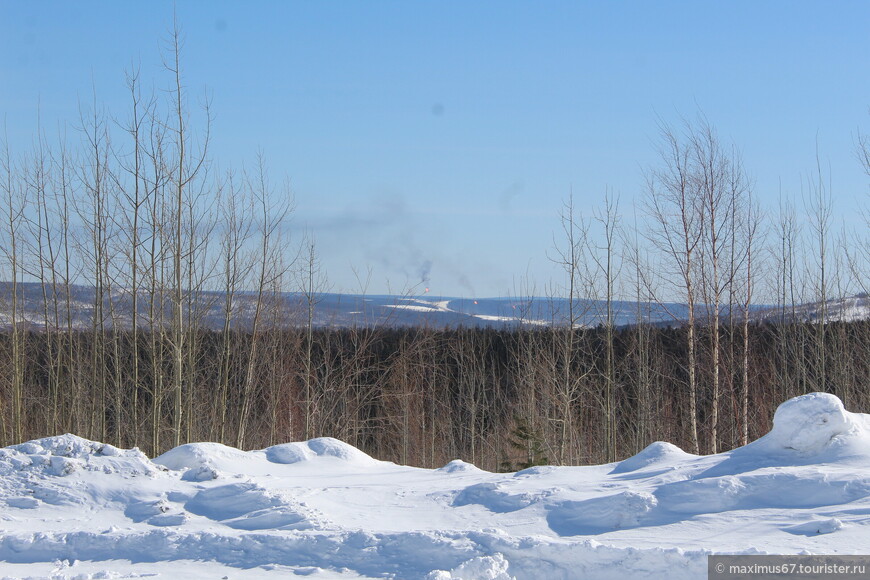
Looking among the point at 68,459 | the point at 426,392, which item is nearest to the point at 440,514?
the point at 68,459

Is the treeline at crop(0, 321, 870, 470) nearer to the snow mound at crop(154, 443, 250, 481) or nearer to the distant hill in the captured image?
the distant hill

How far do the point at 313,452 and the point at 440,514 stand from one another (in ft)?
9.63

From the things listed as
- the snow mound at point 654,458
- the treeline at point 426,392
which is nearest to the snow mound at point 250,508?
the snow mound at point 654,458

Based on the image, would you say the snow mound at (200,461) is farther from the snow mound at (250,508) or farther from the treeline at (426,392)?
the treeline at (426,392)

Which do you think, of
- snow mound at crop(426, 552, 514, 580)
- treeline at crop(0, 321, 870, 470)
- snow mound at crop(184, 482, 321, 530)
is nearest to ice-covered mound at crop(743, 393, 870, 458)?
snow mound at crop(426, 552, 514, 580)

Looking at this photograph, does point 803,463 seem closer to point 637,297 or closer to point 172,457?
point 172,457

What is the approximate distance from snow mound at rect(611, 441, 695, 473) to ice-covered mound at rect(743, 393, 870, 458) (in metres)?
1.21

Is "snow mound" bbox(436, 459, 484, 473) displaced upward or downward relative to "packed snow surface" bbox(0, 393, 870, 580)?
downward

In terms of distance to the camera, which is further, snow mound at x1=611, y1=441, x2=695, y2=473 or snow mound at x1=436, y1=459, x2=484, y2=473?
snow mound at x1=436, y1=459, x2=484, y2=473

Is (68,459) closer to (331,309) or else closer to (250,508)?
(250,508)

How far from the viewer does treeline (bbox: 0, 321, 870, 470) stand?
1549 cm

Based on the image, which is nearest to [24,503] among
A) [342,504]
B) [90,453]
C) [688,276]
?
[90,453]

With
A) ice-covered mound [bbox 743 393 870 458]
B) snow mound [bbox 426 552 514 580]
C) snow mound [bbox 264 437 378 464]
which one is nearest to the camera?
snow mound [bbox 426 552 514 580]

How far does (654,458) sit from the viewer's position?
799 cm
